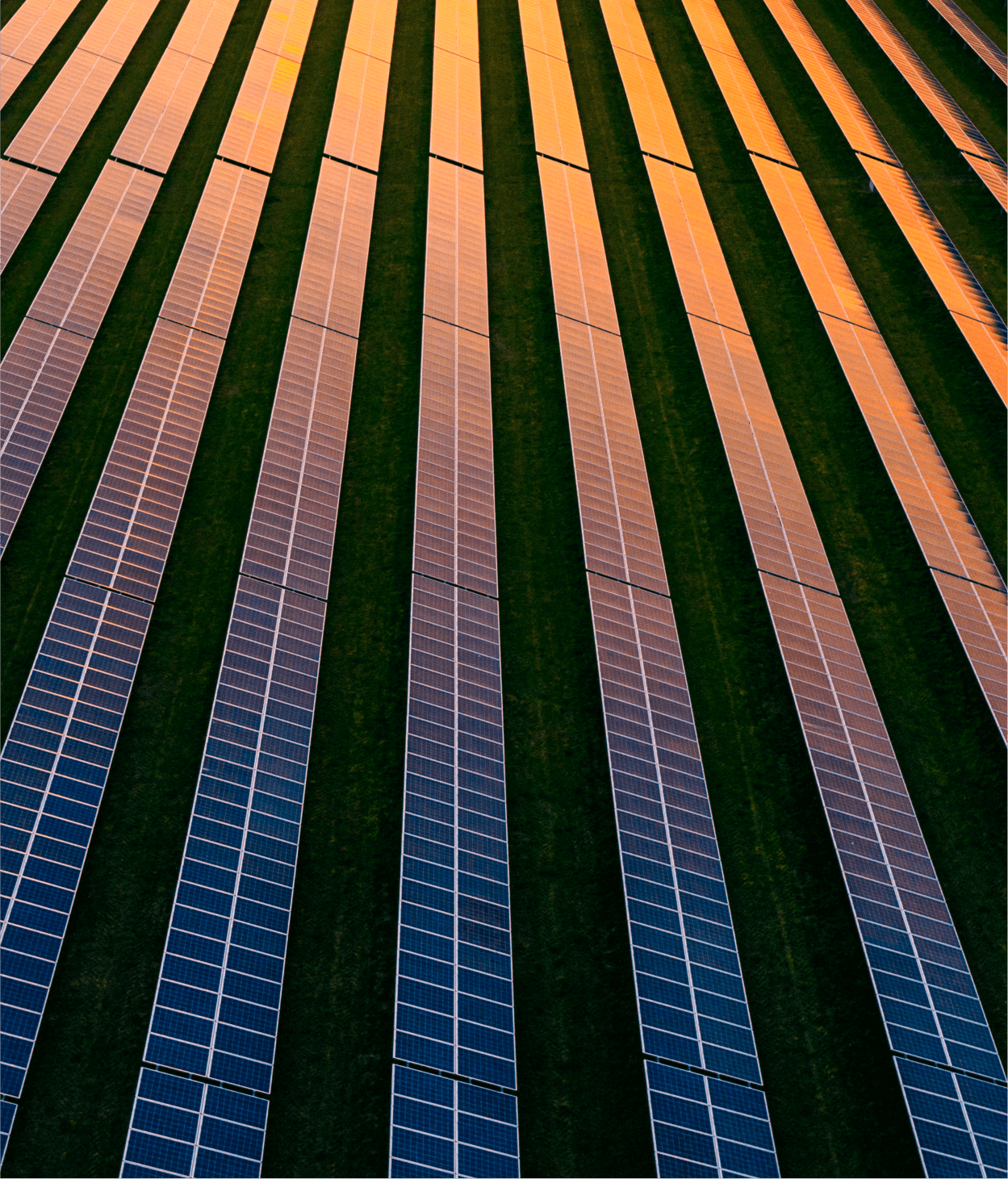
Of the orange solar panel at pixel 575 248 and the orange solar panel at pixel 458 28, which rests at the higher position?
the orange solar panel at pixel 458 28

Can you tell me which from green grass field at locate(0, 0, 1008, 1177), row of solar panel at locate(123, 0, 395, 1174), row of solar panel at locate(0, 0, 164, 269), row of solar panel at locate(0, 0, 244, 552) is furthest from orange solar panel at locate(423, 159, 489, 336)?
row of solar panel at locate(0, 0, 164, 269)

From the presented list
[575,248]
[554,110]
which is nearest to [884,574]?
[575,248]

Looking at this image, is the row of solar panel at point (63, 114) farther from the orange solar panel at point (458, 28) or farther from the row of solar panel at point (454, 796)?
the row of solar panel at point (454, 796)

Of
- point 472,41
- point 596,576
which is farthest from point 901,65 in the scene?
point 596,576

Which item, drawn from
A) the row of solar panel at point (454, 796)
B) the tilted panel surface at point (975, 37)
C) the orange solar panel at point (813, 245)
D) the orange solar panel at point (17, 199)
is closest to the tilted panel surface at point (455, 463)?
the row of solar panel at point (454, 796)

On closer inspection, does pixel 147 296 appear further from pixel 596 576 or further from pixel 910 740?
pixel 910 740

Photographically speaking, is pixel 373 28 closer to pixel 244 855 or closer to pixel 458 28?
pixel 458 28

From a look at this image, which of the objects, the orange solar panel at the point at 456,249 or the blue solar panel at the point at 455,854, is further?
the orange solar panel at the point at 456,249
